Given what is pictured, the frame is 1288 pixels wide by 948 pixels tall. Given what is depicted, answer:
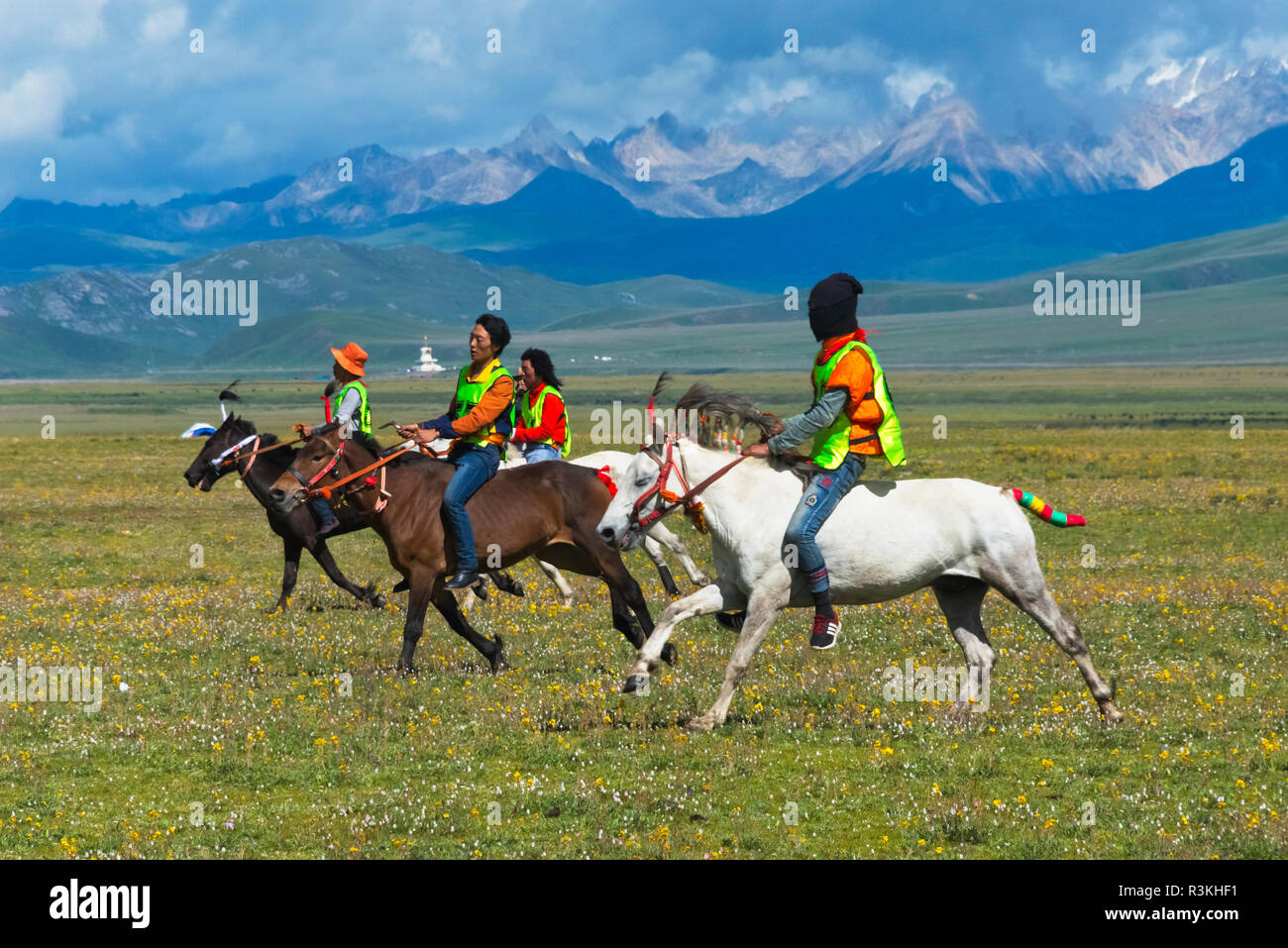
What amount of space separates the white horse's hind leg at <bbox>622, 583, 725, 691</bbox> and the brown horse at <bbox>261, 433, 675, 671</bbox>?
2466 mm

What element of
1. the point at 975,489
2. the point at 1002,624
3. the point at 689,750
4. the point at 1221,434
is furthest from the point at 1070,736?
the point at 1221,434

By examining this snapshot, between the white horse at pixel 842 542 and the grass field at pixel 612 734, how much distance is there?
1024 millimetres

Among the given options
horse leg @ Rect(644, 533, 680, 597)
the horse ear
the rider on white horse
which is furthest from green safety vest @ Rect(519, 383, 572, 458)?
the rider on white horse

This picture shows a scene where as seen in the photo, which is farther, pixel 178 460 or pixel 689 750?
pixel 178 460

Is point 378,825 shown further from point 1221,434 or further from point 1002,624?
point 1221,434

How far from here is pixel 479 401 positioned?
14727 millimetres

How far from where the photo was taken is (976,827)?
9.50m

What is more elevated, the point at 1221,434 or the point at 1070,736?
the point at 1221,434

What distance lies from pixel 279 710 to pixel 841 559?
17.3 ft

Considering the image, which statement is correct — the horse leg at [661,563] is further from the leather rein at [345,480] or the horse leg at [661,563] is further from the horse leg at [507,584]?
the leather rein at [345,480]

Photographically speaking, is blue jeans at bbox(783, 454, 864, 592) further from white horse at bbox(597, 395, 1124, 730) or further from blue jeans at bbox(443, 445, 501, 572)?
blue jeans at bbox(443, 445, 501, 572)

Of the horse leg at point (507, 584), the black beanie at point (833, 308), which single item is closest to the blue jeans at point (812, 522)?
the black beanie at point (833, 308)

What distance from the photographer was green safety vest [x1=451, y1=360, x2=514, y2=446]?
582 inches
